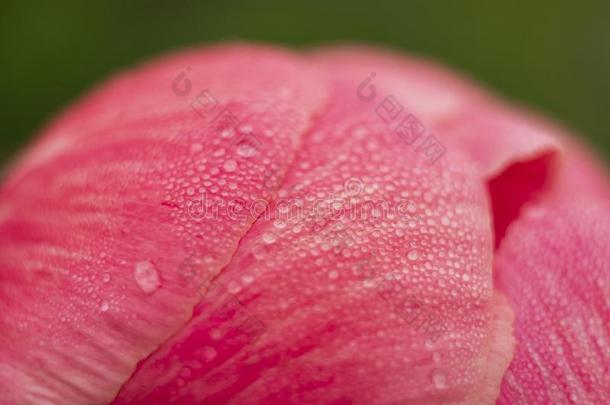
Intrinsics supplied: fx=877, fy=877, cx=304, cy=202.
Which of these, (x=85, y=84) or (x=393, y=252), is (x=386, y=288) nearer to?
(x=393, y=252)

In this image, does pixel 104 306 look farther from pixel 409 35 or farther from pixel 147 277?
pixel 409 35

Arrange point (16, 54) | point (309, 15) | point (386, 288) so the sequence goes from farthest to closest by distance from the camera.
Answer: point (309, 15)
point (16, 54)
point (386, 288)

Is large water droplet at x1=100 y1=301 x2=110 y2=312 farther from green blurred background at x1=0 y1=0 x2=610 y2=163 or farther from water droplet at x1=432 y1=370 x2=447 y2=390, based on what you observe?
green blurred background at x1=0 y1=0 x2=610 y2=163

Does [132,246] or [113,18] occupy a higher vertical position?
[113,18]

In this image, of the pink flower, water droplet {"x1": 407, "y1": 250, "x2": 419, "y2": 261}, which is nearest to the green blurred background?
the pink flower

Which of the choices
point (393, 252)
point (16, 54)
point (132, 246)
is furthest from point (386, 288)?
point (16, 54)

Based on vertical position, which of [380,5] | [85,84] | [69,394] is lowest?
[69,394]

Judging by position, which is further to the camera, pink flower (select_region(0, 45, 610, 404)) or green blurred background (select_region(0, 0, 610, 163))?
green blurred background (select_region(0, 0, 610, 163))

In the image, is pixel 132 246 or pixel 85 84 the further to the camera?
pixel 85 84

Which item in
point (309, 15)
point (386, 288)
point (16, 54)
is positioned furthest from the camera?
point (309, 15)
